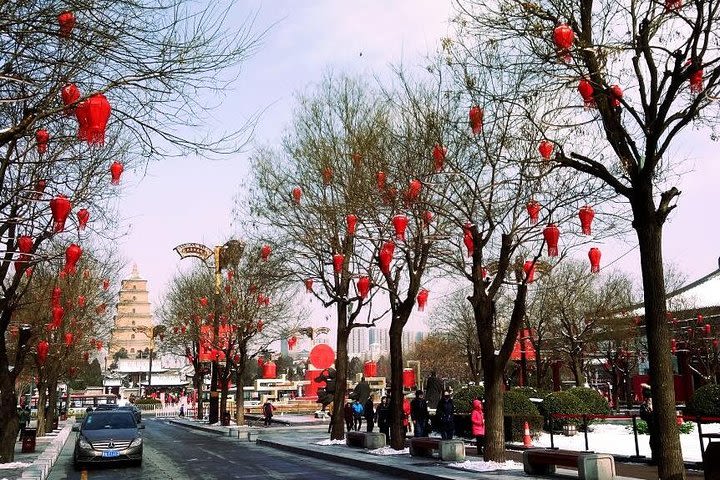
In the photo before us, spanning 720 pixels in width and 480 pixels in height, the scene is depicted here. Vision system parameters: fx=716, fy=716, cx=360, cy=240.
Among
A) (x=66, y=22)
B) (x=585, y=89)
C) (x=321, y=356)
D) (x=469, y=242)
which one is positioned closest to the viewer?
(x=66, y=22)

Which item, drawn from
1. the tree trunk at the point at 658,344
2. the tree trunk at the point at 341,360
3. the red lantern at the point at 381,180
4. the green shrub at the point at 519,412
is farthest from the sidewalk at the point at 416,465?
the red lantern at the point at 381,180

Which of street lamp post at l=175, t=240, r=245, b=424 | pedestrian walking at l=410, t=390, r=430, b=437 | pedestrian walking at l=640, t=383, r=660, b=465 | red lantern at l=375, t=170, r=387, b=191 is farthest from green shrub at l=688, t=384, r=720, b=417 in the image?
street lamp post at l=175, t=240, r=245, b=424

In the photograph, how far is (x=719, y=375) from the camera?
130ft

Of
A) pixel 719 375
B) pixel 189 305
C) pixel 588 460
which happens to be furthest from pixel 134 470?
pixel 719 375

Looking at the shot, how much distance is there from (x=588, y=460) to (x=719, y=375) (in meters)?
31.8

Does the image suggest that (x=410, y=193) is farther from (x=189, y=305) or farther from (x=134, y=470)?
(x=189, y=305)

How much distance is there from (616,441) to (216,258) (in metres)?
23.7

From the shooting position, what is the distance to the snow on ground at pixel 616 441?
17.9 meters

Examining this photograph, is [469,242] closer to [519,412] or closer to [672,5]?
[672,5]

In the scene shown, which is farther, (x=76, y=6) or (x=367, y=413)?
(x=367, y=413)

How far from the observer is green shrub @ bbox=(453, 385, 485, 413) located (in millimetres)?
26625

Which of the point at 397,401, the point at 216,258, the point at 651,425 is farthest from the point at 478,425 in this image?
the point at 216,258

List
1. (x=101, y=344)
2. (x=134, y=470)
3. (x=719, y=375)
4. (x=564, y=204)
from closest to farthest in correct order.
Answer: (x=564, y=204) < (x=134, y=470) < (x=719, y=375) < (x=101, y=344)

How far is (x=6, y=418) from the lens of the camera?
19.7 meters
